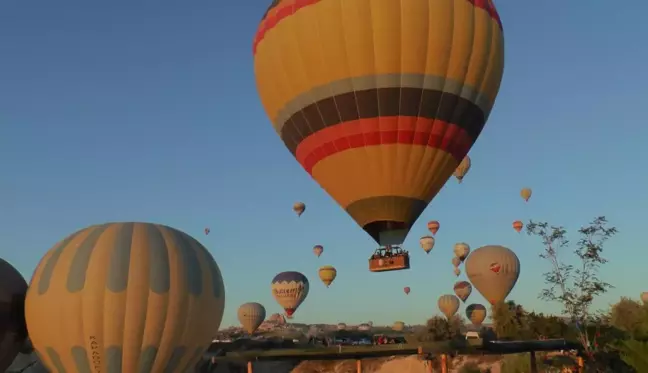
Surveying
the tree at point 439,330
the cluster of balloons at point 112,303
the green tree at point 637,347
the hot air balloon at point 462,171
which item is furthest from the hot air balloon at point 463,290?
the cluster of balloons at point 112,303

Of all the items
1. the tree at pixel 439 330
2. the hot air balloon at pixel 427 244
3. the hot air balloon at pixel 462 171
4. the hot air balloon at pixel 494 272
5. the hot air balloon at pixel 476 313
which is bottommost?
the tree at pixel 439 330

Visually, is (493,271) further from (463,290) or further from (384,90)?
(384,90)

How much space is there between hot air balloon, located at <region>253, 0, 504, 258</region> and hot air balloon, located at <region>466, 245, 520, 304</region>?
26665mm

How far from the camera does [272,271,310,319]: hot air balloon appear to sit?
188 feet

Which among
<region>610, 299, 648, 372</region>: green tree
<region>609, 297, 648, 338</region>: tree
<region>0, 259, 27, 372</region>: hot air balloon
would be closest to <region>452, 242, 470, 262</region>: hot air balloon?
<region>609, 297, 648, 338</region>: tree

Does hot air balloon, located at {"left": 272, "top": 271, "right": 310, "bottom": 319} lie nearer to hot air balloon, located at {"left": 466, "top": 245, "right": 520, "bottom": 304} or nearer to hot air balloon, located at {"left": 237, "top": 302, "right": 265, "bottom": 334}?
hot air balloon, located at {"left": 237, "top": 302, "right": 265, "bottom": 334}

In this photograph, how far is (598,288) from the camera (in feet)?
71.6

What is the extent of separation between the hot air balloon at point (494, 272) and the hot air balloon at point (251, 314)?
2592 centimetres

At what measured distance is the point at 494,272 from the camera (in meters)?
45.6

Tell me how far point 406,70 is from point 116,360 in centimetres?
1217

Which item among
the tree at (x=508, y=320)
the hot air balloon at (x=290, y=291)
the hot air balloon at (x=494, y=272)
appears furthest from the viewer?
the hot air balloon at (x=290, y=291)

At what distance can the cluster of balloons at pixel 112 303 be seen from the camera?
43.3 ft

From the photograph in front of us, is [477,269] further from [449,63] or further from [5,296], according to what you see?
[5,296]

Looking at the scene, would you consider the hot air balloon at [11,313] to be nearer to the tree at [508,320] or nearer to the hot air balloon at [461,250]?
the tree at [508,320]
